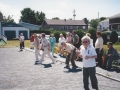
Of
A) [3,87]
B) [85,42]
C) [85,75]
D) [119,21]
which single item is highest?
[119,21]

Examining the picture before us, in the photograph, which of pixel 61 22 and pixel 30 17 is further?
pixel 30 17

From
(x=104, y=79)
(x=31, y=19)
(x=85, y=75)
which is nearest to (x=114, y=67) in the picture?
(x=104, y=79)

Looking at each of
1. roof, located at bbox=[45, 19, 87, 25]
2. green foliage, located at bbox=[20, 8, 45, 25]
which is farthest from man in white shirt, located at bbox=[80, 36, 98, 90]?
green foliage, located at bbox=[20, 8, 45, 25]

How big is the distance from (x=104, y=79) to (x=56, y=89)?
2462mm

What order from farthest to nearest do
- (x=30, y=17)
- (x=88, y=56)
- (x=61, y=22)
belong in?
(x=30, y=17)
(x=61, y=22)
(x=88, y=56)

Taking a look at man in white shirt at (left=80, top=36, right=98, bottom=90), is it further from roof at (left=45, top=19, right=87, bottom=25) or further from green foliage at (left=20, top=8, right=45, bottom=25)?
green foliage at (left=20, top=8, right=45, bottom=25)

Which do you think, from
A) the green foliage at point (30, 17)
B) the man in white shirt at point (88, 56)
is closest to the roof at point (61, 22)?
the green foliage at point (30, 17)

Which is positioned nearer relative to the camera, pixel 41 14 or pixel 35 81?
pixel 35 81

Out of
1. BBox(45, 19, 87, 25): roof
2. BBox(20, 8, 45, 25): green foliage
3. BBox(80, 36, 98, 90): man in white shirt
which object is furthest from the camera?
BBox(20, 8, 45, 25): green foliage

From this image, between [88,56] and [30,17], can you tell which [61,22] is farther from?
[88,56]

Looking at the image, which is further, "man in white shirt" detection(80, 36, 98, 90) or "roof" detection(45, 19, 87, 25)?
"roof" detection(45, 19, 87, 25)

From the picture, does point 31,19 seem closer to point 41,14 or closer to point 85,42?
point 41,14

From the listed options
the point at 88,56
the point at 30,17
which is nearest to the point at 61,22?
the point at 30,17

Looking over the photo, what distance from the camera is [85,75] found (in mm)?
5855
